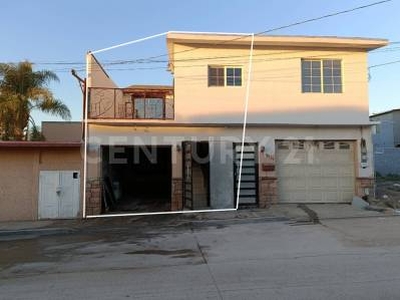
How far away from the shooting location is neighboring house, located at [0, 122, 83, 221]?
17.1 metres

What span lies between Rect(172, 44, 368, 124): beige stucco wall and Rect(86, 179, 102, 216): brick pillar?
4093 mm

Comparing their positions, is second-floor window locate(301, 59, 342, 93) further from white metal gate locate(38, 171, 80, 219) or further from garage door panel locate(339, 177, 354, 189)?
white metal gate locate(38, 171, 80, 219)

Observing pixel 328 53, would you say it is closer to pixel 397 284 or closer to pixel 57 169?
pixel 57 169

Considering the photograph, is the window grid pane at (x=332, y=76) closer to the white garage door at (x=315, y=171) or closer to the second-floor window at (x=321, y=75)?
the second-floor window at (x=321, y=75)

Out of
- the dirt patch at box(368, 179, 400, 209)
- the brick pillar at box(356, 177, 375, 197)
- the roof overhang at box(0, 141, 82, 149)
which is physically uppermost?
the roof overhang at box(0, 141, 82, 149)

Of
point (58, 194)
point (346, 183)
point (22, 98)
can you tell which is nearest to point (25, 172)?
point (58, 194)

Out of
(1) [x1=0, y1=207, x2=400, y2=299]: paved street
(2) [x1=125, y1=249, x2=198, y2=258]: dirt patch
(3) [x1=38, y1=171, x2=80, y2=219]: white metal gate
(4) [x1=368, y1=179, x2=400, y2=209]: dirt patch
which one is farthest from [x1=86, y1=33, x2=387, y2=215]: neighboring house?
(2) [x1=125, y1=249, x2=198, y2=258]: dirt patch

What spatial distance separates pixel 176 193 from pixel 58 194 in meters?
4.48

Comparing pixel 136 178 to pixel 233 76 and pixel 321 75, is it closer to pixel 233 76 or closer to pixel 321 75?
pixel 233 76

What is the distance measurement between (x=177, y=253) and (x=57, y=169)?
918 centimetres

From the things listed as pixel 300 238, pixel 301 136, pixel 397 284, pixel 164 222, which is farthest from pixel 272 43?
pixel 397 284

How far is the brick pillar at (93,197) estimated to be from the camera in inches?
681

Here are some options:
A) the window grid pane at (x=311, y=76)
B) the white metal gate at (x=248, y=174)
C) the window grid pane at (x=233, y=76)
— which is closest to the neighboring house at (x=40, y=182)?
the white metal gate at (x=248, y=174)

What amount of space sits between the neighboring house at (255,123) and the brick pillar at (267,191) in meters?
0.04
